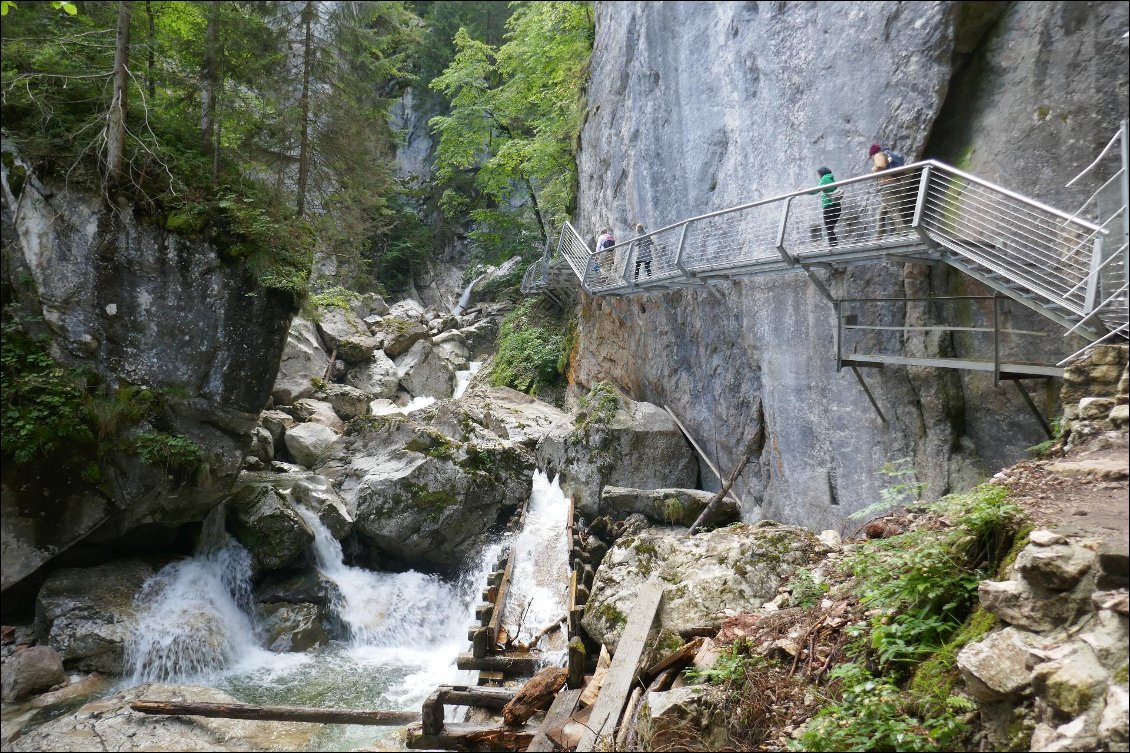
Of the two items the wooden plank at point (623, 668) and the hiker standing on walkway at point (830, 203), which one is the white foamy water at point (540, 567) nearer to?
the wooden plank at point (623, 668)

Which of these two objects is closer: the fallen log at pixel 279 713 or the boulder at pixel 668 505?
the fallen log at pixel 279 713

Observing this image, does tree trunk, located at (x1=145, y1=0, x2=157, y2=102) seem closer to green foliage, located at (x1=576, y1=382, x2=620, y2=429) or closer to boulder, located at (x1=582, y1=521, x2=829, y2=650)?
green foliage, located at (x1=576, y1=382, x2=620, y2=429)

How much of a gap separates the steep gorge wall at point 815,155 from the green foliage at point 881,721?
5235mm

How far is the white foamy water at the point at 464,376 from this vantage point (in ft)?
80.3

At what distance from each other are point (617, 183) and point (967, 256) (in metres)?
10.9

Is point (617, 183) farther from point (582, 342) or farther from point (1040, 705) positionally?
point (1040, 705)

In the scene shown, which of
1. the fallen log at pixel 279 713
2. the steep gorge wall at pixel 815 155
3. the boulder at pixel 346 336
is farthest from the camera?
the boulder at pixel 346 336

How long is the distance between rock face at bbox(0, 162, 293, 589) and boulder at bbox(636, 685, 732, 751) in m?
10.1

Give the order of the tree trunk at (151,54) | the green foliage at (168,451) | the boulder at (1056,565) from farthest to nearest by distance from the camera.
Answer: the tree trunk at (151,54) < the green foliage at (168,451) < the boulder at (1056,565)

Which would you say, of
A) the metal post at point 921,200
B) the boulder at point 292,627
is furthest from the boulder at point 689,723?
the boulder at point 292,627

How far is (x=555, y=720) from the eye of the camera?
5570 millimetres

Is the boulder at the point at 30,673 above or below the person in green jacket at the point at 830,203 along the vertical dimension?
below

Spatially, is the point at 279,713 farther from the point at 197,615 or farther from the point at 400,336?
the point at 400,336

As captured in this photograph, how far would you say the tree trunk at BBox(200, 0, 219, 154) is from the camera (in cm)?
1191
